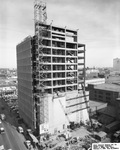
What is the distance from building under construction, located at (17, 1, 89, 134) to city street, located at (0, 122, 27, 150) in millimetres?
5463

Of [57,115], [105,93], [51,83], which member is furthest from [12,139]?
[105,93]

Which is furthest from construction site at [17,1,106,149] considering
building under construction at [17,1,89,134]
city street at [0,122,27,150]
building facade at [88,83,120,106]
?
building facade at [88,83,120,106]

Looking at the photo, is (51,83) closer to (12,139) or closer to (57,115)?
(57,115)

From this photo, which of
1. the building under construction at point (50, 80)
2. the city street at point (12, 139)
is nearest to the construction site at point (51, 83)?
the building under construction at point (50, 80)

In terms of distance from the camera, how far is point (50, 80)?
41.2 meters

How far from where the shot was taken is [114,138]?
119 feet

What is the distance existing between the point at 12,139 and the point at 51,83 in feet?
68.9

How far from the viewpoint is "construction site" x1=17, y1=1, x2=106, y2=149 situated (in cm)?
3888

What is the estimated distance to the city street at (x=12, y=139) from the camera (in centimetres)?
3372

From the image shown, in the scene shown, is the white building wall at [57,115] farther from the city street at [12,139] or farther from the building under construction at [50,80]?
the city street at [12,139]

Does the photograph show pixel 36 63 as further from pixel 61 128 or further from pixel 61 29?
pixel 61 128

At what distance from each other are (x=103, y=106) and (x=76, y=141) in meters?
29.7

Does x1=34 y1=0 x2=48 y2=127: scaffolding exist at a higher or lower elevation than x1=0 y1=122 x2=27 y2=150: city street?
higher

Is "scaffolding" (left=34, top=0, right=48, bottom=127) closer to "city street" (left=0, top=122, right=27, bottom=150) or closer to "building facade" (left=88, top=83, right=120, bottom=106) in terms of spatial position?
"city street" (left=0, top=122, right=27, bottom=150)
